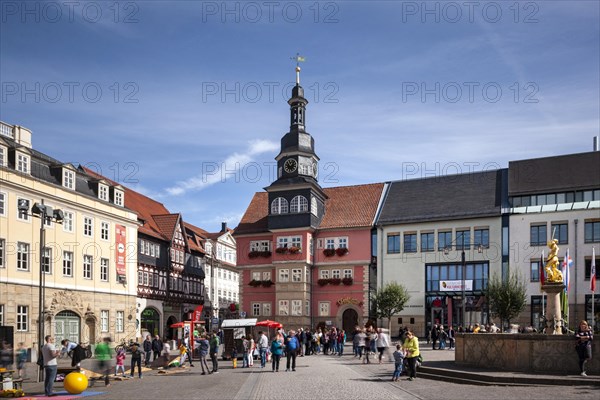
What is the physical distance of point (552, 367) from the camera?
68.5 ft

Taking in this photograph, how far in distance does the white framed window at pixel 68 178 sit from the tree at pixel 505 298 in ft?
95.4

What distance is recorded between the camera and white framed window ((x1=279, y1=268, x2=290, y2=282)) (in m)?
57.8

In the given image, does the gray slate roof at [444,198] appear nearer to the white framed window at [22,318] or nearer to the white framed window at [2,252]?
the white framed window at [22,318]

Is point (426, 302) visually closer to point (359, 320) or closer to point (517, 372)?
point (359, 320)

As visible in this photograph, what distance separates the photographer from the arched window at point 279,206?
59.0 m

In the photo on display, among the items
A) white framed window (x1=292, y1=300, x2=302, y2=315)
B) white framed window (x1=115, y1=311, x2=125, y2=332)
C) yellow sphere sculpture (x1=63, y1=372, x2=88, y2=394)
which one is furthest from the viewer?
white framed window (x1=292, y1=300, x2=302, y2=315)

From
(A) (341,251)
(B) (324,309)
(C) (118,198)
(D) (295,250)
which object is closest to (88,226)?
(C) (118,198)

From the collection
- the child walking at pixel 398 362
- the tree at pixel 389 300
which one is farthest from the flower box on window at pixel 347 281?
the child walking at pixel 398 362

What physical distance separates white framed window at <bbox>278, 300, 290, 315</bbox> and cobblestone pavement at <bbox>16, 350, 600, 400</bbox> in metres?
30.6

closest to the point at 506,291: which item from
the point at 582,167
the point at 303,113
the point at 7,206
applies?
the point at 582,167

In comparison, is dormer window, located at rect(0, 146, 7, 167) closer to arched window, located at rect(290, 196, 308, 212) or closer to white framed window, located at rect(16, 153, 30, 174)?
white framed window, located at rect(16, 153, 30, 174)

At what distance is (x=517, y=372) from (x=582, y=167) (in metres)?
34.9

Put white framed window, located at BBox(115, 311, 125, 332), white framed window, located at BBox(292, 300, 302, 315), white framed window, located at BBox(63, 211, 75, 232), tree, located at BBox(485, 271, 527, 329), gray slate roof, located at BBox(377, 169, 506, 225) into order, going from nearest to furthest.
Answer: white framed window, located at BBox(63, 211, 75, 232) < tree, located at BBox(485, 271, 527, 329) < white framed window, located at BBox(115, 311, 125, 332) < gray slate roof, located at BBox(377, 169, 506, 225) < white framed window, located at BBox(292, 300, 302, 315)

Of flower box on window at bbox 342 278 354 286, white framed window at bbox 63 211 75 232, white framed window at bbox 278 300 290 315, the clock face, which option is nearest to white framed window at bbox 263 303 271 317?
white framed window at bbox 278 300 290 315
